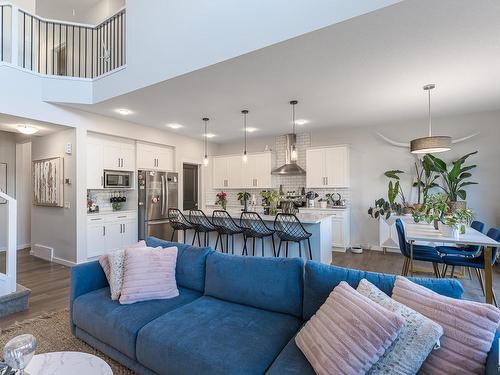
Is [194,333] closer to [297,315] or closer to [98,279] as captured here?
[297,315]

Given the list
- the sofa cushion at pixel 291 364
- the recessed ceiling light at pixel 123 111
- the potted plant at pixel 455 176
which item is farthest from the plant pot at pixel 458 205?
the recessed ceiling light at pixel 123 111

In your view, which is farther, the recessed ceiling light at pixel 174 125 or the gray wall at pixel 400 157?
the recessed ceiling light at pixel 174 125

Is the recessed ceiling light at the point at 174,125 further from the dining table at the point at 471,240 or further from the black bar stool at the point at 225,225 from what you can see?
the dining table at the point at 471,240

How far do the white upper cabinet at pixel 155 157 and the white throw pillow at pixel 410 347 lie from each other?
555 cm

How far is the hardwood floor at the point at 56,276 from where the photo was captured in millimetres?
3053

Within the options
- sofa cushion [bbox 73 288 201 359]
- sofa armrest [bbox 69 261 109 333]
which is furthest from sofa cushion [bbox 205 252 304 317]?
sofa armrest [bbox 69 261 109 333]

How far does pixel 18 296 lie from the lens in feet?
9.53

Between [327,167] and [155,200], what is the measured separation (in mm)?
3819

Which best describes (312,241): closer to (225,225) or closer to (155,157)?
(225,225)

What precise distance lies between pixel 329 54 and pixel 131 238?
4879 mm

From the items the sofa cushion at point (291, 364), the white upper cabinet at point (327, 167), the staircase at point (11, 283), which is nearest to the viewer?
the sofa cushion at point (291, 364)

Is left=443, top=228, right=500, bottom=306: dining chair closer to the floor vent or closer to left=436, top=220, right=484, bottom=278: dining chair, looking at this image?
left=436, top=220, right=484, bottom=278: dining chair

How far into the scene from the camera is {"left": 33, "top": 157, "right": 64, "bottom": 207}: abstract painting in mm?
4934

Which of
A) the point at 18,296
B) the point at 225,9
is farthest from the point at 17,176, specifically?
the point at 225,9
